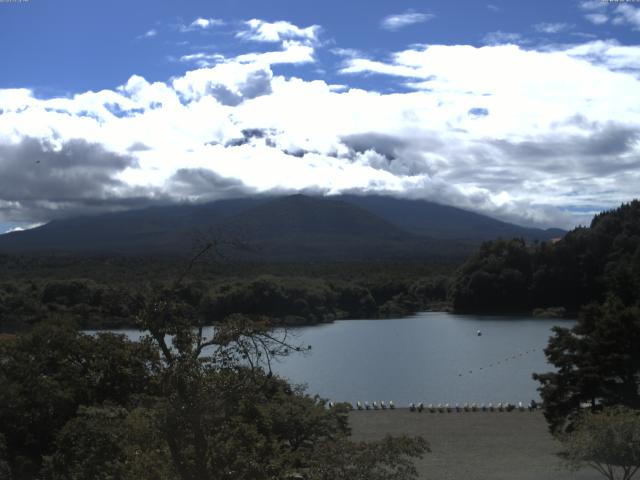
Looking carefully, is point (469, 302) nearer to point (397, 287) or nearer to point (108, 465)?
point (397, 287)

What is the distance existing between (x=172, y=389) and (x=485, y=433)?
19.2m

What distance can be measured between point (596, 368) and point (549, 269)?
56987 mm

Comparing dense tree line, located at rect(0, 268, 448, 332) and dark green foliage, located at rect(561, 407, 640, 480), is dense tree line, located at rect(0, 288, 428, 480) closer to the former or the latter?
dark green foliage, located at rect(561, 407, 640, 480)

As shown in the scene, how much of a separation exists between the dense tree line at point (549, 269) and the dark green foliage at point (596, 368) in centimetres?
5247

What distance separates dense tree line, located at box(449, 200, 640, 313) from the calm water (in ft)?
29.7

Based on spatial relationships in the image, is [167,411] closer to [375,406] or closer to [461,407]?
[461,407]

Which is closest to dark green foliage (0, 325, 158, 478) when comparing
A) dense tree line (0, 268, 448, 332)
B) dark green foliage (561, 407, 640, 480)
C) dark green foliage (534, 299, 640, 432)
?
dark green foliage (561, 407, 640, 480)

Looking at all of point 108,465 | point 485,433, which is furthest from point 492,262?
point 108,465

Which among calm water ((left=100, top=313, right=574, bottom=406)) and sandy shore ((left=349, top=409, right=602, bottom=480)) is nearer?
sandy shore ((left=349, top=409, right=602, bottom=480))

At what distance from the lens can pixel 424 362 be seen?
143 feet

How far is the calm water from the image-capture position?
3409cm

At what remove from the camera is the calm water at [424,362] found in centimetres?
3409

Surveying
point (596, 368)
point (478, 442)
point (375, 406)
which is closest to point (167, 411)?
point (596, 368)

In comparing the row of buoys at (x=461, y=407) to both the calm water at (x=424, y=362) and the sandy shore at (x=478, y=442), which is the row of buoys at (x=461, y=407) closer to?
the sandy shore at (x=478, y=442)
